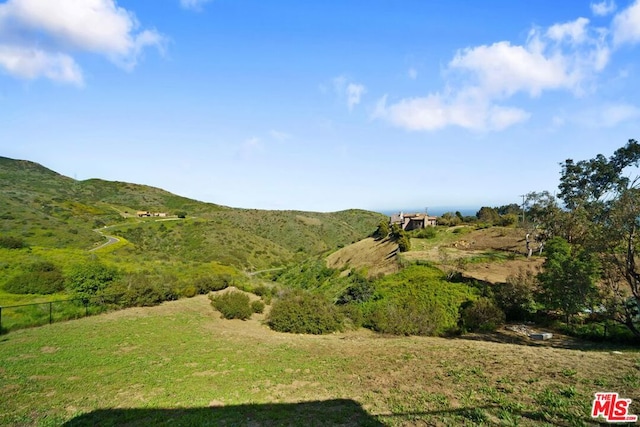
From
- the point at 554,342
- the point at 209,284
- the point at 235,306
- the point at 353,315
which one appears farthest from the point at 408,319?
the point at 209,284

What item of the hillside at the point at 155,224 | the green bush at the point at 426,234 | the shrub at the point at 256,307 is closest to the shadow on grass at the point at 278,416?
the shrub at the point at 256,307

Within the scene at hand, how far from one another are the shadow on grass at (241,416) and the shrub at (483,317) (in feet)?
55.8

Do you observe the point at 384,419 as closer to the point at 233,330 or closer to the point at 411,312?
the point at 233,330

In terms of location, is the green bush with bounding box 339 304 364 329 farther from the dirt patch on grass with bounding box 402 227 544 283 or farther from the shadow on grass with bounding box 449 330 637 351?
the dirt patch on grass with bounding box 402 227 544 283

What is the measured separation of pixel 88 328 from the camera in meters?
18.5

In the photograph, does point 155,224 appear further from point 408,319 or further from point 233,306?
point 408,319

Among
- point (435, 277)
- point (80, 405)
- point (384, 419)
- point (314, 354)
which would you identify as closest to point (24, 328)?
point (80, 405)

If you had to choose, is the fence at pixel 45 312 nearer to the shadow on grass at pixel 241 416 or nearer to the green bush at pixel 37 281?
the green bush at pixel 37 281

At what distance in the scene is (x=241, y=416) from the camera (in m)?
9.37

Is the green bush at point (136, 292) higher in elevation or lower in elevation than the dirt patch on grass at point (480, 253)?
lower

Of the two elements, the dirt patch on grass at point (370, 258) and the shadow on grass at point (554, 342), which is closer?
the shadow on grass at point (554, 342)

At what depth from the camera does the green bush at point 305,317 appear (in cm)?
2298

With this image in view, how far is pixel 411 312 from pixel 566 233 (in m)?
20.8

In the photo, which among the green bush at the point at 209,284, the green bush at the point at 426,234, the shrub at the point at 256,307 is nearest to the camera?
the shrub at the point at 256,307
